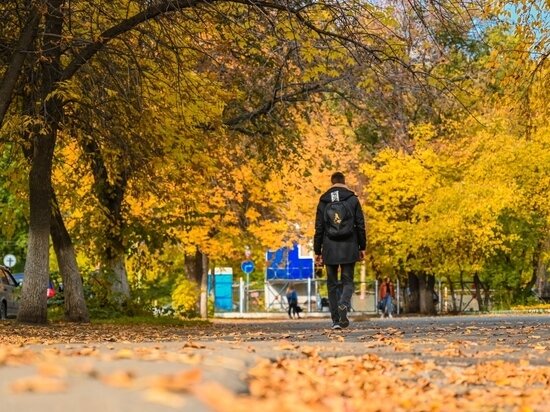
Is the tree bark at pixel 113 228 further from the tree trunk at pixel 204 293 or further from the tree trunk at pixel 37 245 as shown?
the tree trunk at pixel 204 293

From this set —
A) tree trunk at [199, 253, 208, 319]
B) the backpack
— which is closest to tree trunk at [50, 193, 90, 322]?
the backpack

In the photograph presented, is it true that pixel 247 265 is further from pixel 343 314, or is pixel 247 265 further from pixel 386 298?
pixel 343 314

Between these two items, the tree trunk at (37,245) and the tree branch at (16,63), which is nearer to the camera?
the tree branch at (16,63)

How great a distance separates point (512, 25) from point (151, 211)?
1255cm

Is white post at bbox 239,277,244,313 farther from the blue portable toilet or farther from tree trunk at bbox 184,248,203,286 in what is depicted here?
tree trunk at bbox 184,248,203,286

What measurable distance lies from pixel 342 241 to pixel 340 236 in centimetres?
9

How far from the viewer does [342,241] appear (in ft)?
57.4

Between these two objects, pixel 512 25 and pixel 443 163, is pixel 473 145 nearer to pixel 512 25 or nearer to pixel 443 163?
pixel 443 163

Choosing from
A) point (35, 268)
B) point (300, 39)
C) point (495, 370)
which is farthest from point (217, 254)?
point (495, 370)

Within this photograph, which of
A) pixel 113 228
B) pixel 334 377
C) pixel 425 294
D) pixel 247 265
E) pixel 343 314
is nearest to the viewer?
pixel 334 377

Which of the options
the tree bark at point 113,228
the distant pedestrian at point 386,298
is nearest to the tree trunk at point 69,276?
the tree bark at point 113,228

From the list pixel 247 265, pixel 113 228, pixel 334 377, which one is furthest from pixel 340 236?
pixel 247 265

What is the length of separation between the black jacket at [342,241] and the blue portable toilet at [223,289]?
44007mm

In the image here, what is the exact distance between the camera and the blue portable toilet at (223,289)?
63.2 m
